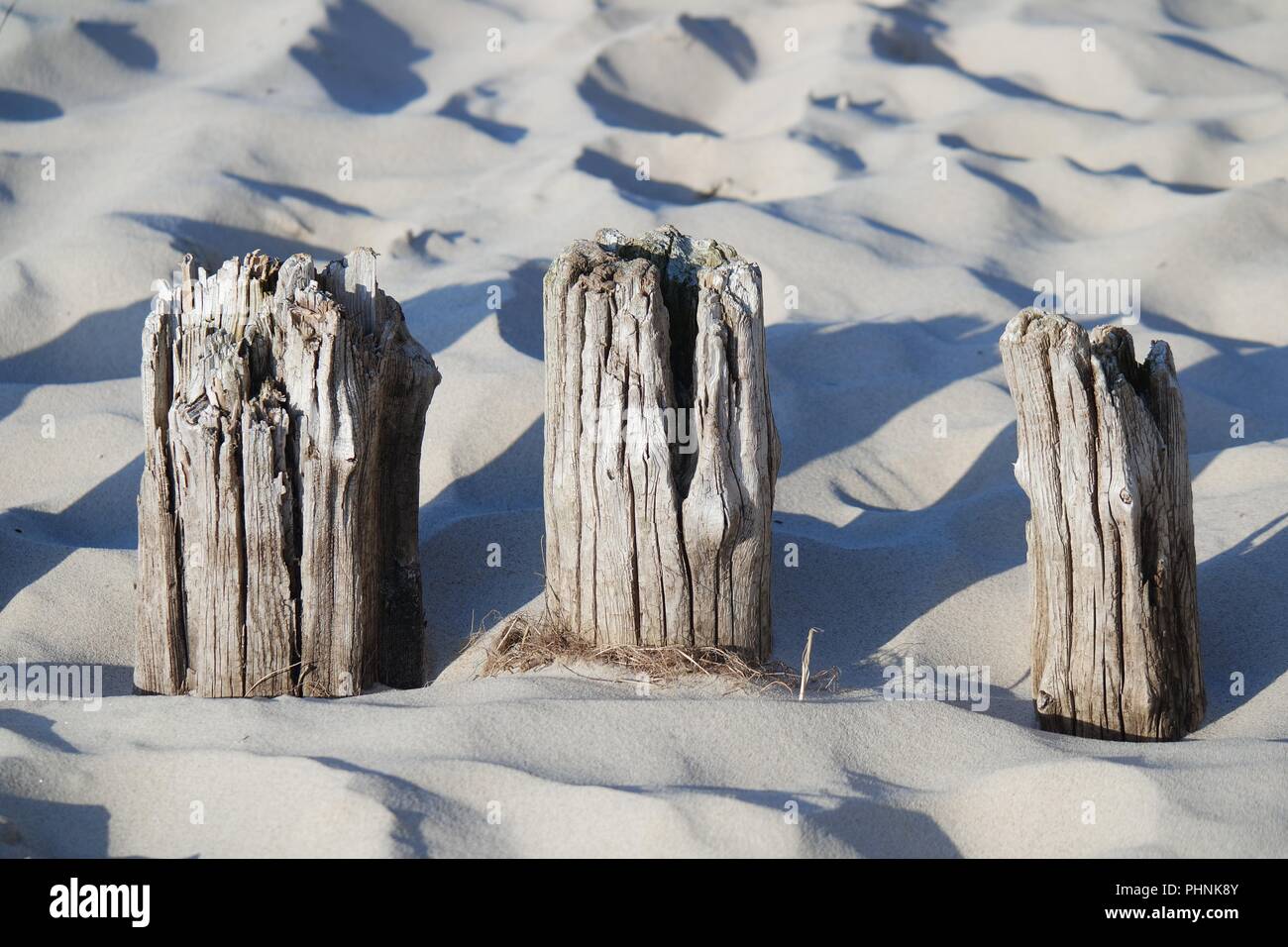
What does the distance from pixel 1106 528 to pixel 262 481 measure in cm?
225

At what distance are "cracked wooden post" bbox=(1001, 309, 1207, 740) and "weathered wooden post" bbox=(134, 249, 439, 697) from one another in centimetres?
180

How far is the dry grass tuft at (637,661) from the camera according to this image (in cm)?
393

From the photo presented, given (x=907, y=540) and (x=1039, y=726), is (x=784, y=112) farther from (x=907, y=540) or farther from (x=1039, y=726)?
(x=1039, y=726)

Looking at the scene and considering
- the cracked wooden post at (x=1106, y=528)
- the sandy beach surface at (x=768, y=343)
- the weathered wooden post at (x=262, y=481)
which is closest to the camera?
the sandy beach surface at (x=768, y=343)

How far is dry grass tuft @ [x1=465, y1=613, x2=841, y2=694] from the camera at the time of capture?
3928mm

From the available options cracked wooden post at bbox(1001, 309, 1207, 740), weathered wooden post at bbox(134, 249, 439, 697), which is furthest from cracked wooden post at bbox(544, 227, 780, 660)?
cracked wooden post at bbox(1001, 309, 1207, 740)

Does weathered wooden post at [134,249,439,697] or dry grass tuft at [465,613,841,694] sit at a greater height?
weathered wooden post at [134,249,439,697]

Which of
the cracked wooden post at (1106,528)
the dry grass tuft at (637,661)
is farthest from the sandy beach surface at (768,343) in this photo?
the cracked wooden post at (1106,528)

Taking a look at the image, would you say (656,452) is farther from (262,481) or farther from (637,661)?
(262,481)

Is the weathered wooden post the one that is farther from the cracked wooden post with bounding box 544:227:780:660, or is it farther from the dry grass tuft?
the cracked wooden post with bounding box 544:227:780:660

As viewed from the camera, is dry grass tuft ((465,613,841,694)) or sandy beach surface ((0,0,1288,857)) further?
dry grass tuft ((465,613,841,694))

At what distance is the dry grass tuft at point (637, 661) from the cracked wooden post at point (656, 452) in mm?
44

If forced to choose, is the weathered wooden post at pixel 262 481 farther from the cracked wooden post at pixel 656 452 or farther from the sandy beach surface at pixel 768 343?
the cracked wooden post at pixel 656 452
